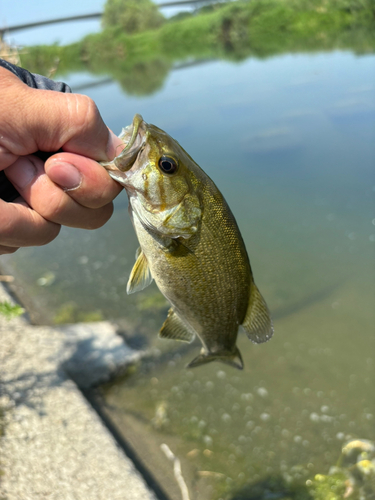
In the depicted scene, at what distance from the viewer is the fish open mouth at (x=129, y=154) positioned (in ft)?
5.37

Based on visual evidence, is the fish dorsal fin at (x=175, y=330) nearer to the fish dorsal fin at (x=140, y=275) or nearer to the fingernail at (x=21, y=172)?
the fish dorsal fin at (x=140, y=275)

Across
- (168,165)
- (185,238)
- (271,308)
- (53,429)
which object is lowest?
(271,308)

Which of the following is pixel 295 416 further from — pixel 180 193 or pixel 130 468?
pixel 180 193

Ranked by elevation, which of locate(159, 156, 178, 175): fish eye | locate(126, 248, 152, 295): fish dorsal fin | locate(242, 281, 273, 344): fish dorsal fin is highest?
locate(159, 156, 178, 175): fish eye

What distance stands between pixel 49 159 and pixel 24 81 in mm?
553

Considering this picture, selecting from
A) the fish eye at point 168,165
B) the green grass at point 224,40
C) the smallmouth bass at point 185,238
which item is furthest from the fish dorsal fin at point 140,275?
Result: the green grass at point 224,40

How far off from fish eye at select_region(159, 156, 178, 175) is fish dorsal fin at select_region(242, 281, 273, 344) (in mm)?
747

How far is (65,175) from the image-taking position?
5.14 feet

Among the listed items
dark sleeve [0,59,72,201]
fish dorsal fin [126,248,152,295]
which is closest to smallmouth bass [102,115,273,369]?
fish dorsal fin [126,248,152,295]

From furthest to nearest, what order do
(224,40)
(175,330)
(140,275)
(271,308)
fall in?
1. (224,40)
2. (271,308)
3. (175,330)
4. (140,275)

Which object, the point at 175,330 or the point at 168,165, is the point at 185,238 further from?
the point at 175,330

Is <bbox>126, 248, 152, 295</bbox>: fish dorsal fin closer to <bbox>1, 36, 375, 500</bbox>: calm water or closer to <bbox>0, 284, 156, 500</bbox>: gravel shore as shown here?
<bbox>0, 284, 156, 500</bbox>: gravel shore

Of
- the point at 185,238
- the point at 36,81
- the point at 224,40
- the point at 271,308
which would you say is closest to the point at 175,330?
the point at 185,238

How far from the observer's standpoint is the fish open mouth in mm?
1636
